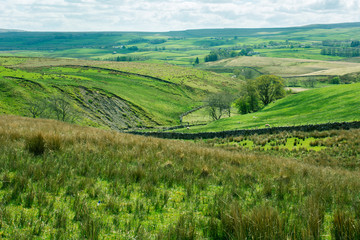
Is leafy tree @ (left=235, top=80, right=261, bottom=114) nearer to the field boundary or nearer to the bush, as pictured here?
the field boundary

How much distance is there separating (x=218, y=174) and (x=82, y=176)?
Result: 12.9ft

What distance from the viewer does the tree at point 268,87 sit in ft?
234

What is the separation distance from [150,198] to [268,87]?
71047mm

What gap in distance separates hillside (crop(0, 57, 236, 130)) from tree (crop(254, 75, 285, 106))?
29.4 meters

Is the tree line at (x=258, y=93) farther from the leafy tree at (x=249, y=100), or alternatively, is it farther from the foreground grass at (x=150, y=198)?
the foreground grass at (x=150, y=198)

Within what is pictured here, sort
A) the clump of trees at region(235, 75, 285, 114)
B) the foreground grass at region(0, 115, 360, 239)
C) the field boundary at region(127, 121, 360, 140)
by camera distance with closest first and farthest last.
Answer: the foreground grass at region(0, 115, 360, 239)
the field boundary at region(127, 121, 360, 140)
the clump of trees at region(235, 75, 285, 114)

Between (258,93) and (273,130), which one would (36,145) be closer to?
(273,130)

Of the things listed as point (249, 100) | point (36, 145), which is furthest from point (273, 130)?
point (249, 100)

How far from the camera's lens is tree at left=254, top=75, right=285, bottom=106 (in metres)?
71.2

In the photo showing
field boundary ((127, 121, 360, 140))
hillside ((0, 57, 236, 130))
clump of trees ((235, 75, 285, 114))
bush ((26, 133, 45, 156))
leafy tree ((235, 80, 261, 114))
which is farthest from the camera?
leafy tree ((235, 80, 261, 114))

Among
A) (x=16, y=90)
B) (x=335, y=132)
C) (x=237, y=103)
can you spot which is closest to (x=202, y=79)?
(x=237, y=103)

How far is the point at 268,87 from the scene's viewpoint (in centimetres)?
7156

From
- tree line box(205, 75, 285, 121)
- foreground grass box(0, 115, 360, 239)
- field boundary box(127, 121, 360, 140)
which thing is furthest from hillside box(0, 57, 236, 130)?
foreground grass box(0, 115, 360, 239)

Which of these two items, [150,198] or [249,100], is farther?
[249,100]
